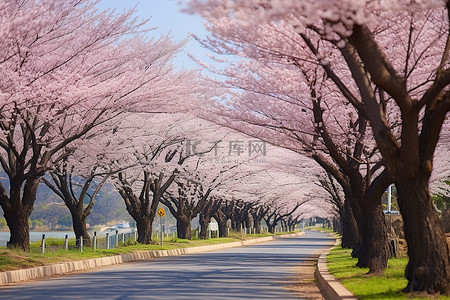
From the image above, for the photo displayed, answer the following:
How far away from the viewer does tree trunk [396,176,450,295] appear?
10359mm

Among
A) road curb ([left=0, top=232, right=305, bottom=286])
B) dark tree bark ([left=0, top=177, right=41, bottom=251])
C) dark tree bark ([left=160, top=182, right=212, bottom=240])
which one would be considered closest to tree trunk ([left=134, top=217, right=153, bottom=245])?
road curb ([left=0, top=232, right=305, bottom=286])

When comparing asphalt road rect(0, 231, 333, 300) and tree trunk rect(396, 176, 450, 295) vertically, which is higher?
tree trunk rect(396, 176, 450, 295)

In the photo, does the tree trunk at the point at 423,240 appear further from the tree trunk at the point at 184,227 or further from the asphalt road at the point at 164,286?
the tree trunk at the point at 184,227

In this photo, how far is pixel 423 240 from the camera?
10555 millimetres

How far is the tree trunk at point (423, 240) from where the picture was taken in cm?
1036

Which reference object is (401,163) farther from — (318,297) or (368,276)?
(368,276)

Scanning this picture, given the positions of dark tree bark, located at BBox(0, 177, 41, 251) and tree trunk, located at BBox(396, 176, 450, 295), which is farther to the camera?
dark tree bark, located at BBox(0, 177, 41, 251)

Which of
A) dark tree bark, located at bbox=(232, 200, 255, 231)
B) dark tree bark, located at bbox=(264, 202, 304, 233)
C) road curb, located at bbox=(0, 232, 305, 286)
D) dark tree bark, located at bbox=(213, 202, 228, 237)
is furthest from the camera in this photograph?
dark tree bark, located at bbox=(264, 202, 304, 233)

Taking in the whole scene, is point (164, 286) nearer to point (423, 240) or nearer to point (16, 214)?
point (423, 240)

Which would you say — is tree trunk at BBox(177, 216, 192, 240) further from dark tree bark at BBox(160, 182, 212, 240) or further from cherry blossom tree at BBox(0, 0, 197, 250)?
cherry blossom tree at BBox(0, 0, 197, 250)

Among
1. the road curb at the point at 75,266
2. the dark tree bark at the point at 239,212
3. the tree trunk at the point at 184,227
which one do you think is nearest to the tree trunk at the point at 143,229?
the road curb at the point at 75,266

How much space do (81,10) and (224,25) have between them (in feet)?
16.8

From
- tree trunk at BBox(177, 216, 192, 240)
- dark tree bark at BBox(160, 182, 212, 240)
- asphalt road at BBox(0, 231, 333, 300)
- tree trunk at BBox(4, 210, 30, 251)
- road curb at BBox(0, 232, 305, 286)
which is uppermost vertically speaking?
dark tree bark at BBox(160, 182, 212, 240)

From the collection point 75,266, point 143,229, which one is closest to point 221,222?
point 143,229
